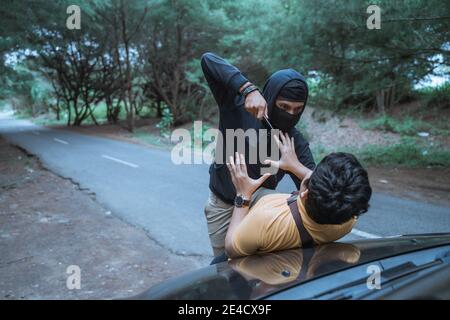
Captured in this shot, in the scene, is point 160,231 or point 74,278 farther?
point 160,231

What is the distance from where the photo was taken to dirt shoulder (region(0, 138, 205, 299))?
3.68m

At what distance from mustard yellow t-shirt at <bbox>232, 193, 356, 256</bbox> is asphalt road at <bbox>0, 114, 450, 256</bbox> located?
272 centimetres

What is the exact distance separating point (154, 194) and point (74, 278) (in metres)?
3.44

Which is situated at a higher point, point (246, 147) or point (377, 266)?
point (246, 147)

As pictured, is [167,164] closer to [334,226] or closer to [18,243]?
[18,243]

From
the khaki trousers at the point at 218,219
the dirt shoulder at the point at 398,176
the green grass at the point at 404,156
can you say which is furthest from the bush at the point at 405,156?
the khaki trousers at the point at 218,219

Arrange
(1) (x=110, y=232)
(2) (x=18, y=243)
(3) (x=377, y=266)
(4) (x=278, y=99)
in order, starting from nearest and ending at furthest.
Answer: (3) (x=377, y=266) → (4) (x=278, y=99) → (2) (x=18, y=243) → (1) (x=110, y=232)

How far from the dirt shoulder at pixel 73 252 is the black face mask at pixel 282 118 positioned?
2332 millimetres

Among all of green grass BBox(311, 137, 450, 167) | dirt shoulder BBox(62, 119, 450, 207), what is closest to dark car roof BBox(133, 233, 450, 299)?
dirt shoulder BBox(62, 119, 450, 207)

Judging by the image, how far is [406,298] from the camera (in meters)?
1.39

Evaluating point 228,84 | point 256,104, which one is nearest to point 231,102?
point 228,84

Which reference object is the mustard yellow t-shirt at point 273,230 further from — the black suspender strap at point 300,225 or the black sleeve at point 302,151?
the black sleeve at point 302,151

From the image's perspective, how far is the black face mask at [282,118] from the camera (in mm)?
2137
